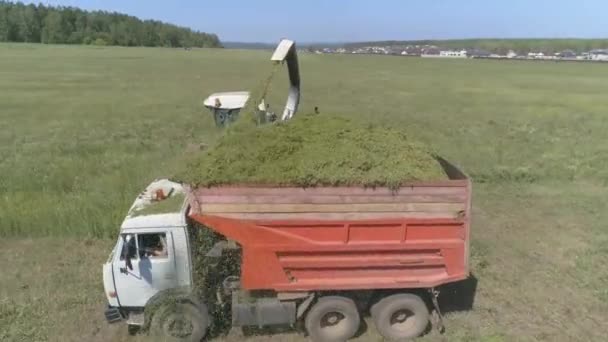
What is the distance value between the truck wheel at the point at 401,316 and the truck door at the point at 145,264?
3.06 meters

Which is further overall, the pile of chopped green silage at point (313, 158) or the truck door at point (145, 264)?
the truck door at point (145, 264)

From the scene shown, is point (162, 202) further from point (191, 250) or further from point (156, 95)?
point (156, 95)

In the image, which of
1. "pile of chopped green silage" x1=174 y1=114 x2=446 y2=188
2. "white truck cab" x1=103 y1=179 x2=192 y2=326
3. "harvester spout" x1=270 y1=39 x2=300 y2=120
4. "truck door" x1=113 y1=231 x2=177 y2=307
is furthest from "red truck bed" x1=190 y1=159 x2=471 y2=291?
"harvester spout" x1=270 y1=39 x2=300 y2=120

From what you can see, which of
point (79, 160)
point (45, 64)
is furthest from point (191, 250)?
point (45, 64)

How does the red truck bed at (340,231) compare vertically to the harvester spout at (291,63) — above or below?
below

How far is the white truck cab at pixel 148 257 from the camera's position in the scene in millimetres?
7664

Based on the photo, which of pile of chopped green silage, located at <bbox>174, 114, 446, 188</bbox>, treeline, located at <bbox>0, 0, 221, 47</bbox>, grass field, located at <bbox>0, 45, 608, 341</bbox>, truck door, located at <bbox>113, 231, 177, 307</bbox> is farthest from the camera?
treeline, located at <bbox>0, 0, 221, 47</bbox>

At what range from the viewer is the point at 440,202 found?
7.41m

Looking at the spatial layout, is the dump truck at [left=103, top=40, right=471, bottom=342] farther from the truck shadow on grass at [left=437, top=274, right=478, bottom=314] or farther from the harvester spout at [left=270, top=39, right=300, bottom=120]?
the harvester spout at [left=270, top=39, right=300, bottom=120]

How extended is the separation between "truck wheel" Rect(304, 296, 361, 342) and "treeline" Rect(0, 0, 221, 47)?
Answer: 158659 millimetres

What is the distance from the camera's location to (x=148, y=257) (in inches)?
308

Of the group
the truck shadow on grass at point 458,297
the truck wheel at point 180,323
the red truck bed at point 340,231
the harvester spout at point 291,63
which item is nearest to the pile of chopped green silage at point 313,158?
the red truck bed at point 340,231

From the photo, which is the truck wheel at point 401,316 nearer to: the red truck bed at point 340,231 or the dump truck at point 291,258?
the dump truck at point 291,258

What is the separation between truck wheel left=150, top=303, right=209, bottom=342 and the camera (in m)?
7.82
